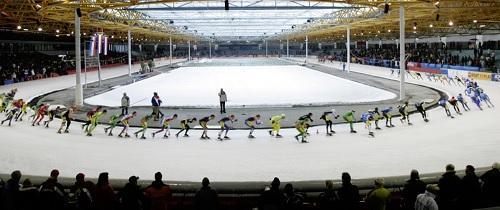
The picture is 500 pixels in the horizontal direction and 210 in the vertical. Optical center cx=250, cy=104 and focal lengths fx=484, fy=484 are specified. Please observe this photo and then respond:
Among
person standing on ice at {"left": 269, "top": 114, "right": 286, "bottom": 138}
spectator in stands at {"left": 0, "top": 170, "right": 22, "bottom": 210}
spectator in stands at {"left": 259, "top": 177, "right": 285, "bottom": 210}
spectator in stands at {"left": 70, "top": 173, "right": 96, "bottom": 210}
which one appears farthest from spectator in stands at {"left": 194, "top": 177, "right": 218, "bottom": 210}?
person standing on ice at {"left": 269, "top": 114, "right": 286, "bottom": 138}

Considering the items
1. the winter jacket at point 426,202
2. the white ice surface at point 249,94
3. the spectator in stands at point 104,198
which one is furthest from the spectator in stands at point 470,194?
the white ice surface at point 249,94

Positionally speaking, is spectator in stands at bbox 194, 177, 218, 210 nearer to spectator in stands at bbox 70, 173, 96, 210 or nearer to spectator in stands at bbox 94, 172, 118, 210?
spectator in stands at bbox 94, 172, 118, 210

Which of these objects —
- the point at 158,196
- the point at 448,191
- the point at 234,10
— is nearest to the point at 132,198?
the point at 158,196

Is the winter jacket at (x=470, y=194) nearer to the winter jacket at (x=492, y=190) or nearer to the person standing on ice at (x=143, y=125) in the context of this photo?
the winter jacket at (x=492, y=190)

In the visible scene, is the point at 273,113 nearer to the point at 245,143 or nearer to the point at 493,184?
the point at 245,143

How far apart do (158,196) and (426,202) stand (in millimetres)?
3858

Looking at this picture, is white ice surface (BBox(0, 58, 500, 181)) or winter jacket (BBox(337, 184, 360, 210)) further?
white ice surface (BBox(0, 58, 500, 181))

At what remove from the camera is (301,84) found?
136ft

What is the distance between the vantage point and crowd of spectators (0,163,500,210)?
275 inches

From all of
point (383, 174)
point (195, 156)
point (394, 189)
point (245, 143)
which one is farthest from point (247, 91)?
point (394, 189)

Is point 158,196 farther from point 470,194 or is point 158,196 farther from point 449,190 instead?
point 470,194

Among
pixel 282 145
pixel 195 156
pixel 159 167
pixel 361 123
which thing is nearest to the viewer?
pixel 159 167

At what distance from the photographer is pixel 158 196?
7328mm

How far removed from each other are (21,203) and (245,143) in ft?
35.3
